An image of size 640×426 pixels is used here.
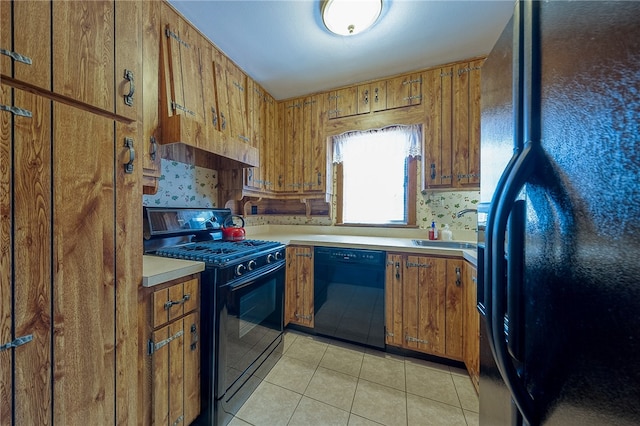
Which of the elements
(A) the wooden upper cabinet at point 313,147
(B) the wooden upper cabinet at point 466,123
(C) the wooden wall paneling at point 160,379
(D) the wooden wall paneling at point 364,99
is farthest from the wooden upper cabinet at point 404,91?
Answer: (C) the wooden wall paneling at point 160,379

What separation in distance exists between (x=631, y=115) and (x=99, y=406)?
5.28ft

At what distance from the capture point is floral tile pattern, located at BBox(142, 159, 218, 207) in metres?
1.71

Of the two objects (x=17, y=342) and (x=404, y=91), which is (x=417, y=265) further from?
(x=17, y=342)

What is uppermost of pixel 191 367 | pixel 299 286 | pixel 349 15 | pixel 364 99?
pixel 349 15

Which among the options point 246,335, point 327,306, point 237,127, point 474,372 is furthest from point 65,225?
point 474,372

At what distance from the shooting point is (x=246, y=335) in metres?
1.44

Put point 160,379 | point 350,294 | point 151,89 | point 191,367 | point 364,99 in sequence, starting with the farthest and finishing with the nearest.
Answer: point 364,99 → point 350,294 → point 151,89 → point 191,367 → point 160,379

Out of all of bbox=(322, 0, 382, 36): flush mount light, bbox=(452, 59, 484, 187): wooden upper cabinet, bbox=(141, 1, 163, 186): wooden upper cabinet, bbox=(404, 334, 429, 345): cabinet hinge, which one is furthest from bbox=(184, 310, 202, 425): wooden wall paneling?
bbox=(452, 59, 484, 187): wooden upper cabinet

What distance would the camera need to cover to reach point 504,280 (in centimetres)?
54

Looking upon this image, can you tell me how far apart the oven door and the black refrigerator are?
4.00 feet

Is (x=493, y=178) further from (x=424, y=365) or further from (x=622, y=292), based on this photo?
(x=424, y=365)

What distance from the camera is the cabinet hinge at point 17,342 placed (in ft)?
2.06

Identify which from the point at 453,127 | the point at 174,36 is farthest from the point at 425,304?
the point at 174,36

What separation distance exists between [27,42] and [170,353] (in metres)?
1.27
